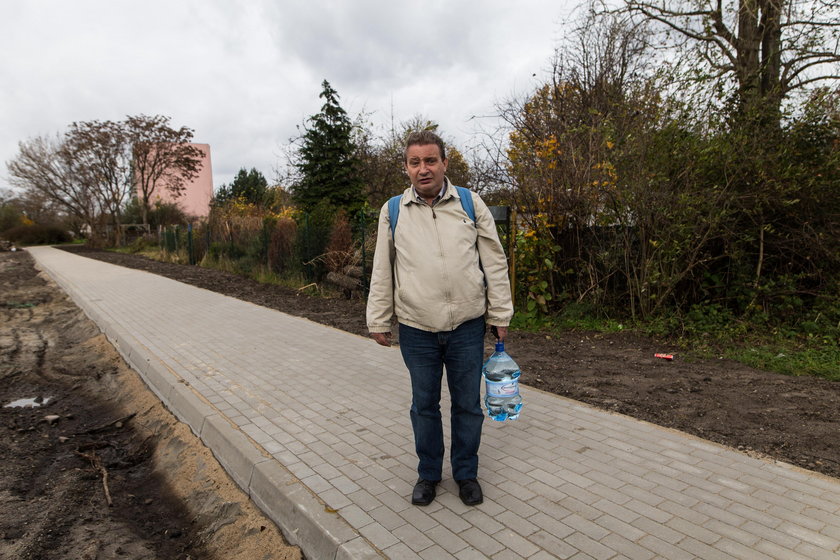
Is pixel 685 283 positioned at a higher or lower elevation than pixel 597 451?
higher

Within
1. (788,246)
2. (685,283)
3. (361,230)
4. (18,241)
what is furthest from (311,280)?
(18,241)

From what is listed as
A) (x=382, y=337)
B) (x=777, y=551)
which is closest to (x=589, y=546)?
(x=777, y=551)

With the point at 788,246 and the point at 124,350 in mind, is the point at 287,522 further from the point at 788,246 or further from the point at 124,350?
the point at 788,246

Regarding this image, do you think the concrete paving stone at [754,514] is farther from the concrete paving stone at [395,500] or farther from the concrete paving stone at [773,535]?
the concrete paving stone at [395,500]

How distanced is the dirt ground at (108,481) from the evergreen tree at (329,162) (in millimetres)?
10447

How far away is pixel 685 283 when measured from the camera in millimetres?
7254

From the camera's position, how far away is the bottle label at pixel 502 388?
3443 millimetres

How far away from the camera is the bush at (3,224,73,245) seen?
44.2 metres

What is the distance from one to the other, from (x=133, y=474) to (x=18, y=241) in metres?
50.5

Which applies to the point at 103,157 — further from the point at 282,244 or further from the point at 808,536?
the point at 808,536

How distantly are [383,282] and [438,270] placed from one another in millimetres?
365

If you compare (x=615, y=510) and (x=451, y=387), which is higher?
(x=451, y=387)

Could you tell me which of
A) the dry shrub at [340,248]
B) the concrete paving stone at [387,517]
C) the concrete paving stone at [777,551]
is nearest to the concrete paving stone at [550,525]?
the concrete paving stone at [387,517]

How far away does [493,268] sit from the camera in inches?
120
